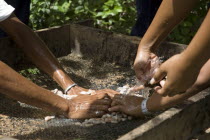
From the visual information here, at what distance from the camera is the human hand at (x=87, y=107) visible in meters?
3.03

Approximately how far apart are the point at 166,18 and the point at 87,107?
76cm

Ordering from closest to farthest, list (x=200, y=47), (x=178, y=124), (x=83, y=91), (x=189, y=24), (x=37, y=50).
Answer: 1. (x=200, y=47)
2. (x=178, y=124)
3. (x=83, y=91)
4. (x=37, y=50)
5. (x=189, y=24)

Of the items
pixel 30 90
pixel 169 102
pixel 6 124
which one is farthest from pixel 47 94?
pixel 169 102

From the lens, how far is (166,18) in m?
2.94

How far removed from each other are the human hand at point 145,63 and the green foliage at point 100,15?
1644mm

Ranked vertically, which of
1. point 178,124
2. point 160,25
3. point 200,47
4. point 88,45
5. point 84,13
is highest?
point 200,47

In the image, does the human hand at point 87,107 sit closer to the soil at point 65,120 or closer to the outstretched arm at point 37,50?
the soil at point 65,120

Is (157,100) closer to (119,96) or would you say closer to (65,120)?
(119,96)

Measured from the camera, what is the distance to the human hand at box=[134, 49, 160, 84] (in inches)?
122

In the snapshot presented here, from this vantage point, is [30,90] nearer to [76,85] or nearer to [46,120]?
[46,120]

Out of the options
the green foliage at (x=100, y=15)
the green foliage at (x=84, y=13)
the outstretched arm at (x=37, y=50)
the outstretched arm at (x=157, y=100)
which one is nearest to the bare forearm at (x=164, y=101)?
the outstretched arm at (x=157, y=100)

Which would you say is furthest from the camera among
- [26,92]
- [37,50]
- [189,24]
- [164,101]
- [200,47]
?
[189,24]

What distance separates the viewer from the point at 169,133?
2254 millimetres

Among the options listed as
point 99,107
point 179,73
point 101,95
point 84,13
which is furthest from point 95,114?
point 84,13
